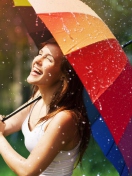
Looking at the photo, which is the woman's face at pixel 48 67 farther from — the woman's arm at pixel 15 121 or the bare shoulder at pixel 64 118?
the woman's arm at pixel 15 121

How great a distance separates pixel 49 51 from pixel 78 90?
0.87ft

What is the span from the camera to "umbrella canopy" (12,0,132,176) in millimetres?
2504

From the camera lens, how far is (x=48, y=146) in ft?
8.78

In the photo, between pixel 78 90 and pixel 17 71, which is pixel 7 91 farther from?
pixel 78 90

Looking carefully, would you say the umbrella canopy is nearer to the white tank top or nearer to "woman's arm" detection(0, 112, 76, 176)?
"woman's arm" detection(0, 112, 76, 176)

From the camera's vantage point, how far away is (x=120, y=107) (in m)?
2.56

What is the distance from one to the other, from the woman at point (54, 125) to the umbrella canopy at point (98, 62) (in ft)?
0.73

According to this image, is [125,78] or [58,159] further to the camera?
[58,159]

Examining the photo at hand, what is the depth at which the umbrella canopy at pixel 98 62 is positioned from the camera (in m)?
2.50

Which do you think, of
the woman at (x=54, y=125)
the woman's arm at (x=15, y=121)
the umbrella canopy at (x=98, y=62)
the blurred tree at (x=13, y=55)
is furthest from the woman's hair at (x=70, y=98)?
the blurred tree at (x=13, y=55)

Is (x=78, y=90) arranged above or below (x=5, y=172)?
above

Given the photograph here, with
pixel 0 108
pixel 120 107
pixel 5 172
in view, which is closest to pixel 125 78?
pixel 120 107

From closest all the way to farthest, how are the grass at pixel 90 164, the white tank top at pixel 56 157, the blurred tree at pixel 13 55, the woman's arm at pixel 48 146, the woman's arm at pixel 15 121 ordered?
the woman's arm at pixel 48 146 → the white tank top at pixel 56 157 → the woman's arm at pixel 15 121 → the grass at pixel 90 164 → the blurred tree at pixel 13 55

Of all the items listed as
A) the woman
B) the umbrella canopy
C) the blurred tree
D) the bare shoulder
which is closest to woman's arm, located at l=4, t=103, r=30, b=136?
the woman
